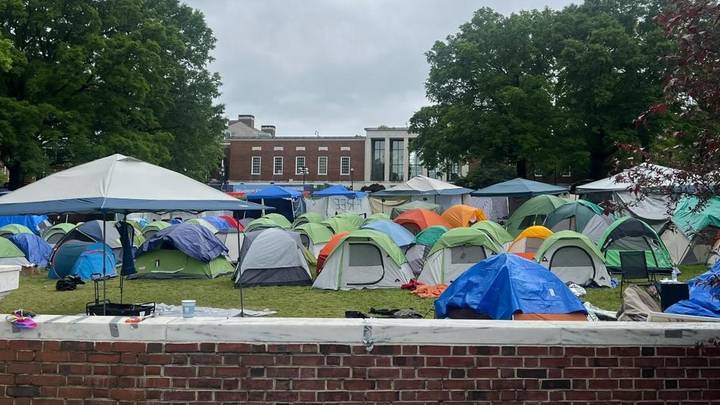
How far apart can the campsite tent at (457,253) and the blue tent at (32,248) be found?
11.1 meters

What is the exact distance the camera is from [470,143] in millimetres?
33312

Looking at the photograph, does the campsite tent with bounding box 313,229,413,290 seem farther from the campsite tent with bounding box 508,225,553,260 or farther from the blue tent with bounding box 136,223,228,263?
the blue tent with bounding box 136,223,228,263

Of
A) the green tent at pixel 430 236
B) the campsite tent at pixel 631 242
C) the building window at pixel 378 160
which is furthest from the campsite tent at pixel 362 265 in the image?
the building window at pixel 378 160

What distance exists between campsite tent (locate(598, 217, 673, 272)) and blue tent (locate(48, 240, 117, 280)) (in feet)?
40.3

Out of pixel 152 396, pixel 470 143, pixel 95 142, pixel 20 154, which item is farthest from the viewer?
pixel 470 143

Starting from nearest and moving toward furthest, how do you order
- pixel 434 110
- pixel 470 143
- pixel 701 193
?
1. pixel 701 193
2. pixel 470 143
3. pixel 434 110

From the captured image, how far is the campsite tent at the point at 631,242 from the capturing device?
14203 mm

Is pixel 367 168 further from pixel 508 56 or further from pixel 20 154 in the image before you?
pixel 20 154

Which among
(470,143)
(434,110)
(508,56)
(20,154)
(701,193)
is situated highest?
(508,56)

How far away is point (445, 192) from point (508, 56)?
13.4 metres

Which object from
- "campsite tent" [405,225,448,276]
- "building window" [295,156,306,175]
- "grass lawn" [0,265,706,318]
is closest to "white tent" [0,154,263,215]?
"grass lawn" [0,265,706,318]

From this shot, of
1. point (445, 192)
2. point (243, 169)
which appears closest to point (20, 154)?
point (445, 192)

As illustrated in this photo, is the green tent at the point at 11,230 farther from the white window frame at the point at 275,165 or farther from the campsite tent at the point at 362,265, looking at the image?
the white window frame at the point at 275,165

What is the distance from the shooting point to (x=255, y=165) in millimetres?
58656
